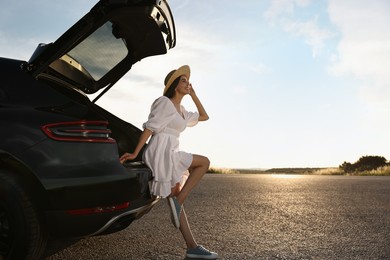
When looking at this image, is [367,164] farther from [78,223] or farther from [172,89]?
[78,223]

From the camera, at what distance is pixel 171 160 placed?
170 inches

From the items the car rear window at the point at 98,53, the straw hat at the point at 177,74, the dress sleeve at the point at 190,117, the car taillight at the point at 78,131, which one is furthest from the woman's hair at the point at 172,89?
the car taillight at the point at 78,131

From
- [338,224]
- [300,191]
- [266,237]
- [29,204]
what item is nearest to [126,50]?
[29,204]

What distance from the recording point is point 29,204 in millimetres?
3426

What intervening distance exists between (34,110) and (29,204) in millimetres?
669

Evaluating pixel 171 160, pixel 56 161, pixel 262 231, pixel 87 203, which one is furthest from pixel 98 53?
pixel 262 231

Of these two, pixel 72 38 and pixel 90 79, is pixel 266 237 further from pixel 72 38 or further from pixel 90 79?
pixel 72 38

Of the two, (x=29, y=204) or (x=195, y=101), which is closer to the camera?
(x=29, y=204)

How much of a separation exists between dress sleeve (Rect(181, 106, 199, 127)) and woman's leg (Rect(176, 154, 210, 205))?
421 millimetres

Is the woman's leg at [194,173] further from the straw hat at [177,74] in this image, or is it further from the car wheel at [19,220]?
the car wheel at [19,220]

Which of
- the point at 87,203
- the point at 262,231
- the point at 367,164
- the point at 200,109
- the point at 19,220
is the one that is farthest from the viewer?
the point at 367,164

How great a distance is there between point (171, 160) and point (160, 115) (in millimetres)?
413

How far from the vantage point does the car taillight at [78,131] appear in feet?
11.4

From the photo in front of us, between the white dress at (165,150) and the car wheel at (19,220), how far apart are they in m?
1.11
